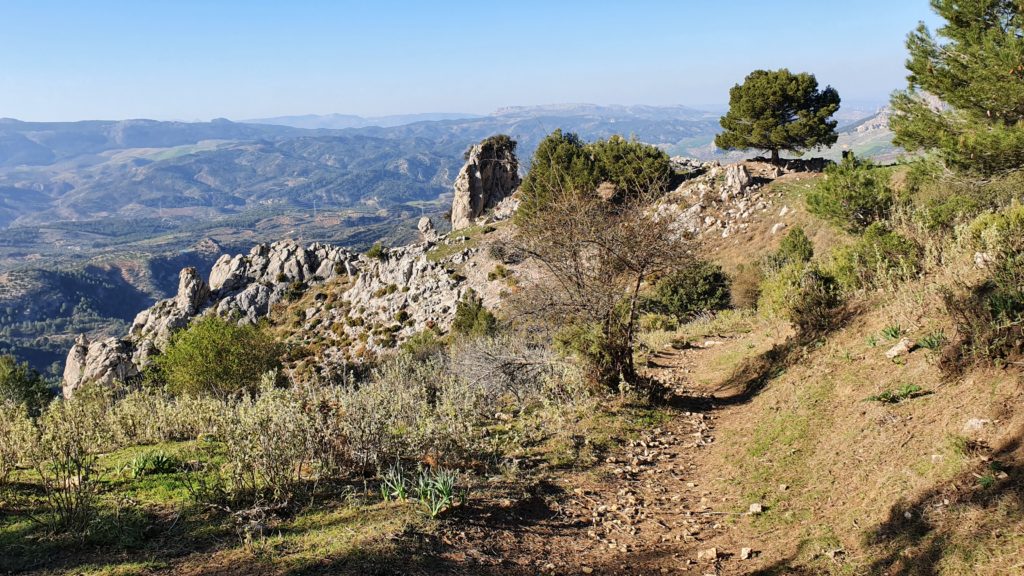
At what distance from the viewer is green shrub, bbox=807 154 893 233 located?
21359 mm

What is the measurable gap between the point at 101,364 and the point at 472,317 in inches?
1231

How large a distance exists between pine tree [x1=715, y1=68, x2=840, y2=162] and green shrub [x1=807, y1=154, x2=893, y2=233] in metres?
16.5

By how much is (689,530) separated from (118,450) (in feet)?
30.4

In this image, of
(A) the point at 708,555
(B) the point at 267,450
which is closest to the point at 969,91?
(A) the point at 708,555

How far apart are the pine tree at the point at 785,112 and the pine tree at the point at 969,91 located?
23.2 metres

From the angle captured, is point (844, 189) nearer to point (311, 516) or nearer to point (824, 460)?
point (824, 460)

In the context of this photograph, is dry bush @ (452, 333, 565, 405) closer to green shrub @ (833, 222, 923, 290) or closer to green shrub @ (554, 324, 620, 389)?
green shrub @ (554, 324, 620, 389)

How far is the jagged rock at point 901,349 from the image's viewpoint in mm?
7797

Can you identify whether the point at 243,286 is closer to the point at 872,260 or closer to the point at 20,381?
the point at 20,381

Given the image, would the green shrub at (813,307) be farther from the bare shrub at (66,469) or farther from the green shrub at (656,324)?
the bare shrub at (66,469)

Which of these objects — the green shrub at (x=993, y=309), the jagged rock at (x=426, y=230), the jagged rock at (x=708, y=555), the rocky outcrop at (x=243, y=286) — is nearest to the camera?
the jagged rock at (x=708, y=555)

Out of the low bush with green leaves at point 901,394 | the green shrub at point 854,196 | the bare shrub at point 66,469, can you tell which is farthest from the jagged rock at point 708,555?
the green shrub at point 854,196

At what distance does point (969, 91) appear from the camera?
13688mm

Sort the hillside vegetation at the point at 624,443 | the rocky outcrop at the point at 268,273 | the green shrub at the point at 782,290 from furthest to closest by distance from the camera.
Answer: the rocky outcrop at the point at 268,273
the green shrub at the point at 782,290
the hillside vegetation at the point at 624,443
